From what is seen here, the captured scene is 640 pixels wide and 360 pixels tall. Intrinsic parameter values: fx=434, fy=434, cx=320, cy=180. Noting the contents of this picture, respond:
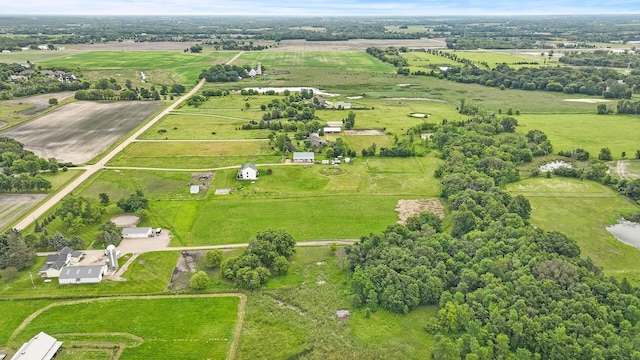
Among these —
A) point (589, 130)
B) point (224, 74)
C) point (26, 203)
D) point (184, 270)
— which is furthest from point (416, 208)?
point (224, 74)

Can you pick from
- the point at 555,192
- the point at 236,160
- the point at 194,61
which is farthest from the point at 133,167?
the point at 194,61

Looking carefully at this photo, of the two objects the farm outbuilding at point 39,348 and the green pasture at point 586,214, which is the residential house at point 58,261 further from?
the green pasture at point 586,214

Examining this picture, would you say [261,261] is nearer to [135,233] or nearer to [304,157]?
[135,233]

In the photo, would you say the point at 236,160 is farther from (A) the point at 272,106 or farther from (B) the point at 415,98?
(B) the point at 415,98

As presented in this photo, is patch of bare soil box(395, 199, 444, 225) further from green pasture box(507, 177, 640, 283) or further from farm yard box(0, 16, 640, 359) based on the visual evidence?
green pasture box(507, 177, 640, 283)

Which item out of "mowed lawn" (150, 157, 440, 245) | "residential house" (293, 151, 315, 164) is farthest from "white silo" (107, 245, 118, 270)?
"residential house" (293, 151, 315, 164)
